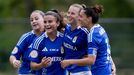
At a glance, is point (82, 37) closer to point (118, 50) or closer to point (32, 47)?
point (32, 47)

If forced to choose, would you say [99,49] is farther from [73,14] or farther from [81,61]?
[73,14]

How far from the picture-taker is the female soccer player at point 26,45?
1248cm

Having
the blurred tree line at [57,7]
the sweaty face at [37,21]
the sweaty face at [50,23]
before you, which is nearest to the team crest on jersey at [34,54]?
the sweaty face at [50,23]

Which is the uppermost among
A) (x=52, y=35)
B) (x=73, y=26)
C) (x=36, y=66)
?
(x=73, y=26)

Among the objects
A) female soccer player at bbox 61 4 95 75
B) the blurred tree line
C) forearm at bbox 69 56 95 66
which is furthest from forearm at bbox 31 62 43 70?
the blurred tree line

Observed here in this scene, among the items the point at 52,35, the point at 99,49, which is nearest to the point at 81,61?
the point at 99,49

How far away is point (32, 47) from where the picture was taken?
39.9ft

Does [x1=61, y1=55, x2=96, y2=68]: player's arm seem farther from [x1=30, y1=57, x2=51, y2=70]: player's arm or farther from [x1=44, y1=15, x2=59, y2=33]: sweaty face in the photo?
[x1=44, y1=15, x2=59, y2=33]: sweaty face

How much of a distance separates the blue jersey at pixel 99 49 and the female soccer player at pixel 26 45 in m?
1.41

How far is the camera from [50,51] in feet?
38.5

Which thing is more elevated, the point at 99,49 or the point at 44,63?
the point at 99,49

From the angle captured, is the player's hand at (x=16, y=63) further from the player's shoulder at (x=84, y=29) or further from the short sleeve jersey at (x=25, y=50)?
the player's shoulder at (x=84, y=29)

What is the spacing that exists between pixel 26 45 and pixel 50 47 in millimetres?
1094

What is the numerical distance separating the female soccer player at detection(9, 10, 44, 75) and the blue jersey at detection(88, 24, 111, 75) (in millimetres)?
1413
